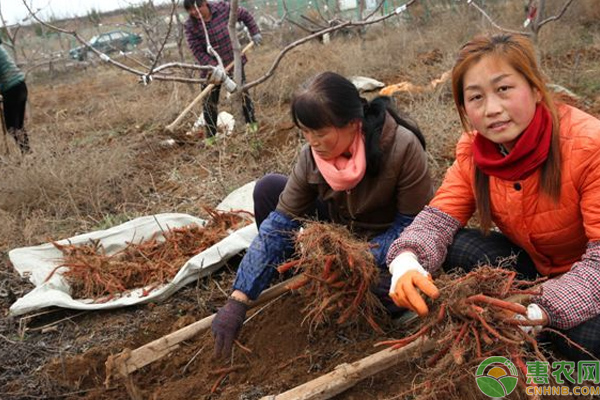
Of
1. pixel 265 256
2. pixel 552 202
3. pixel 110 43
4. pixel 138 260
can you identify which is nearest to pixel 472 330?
pixel 552 202

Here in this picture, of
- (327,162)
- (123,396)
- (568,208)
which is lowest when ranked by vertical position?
(123,396)

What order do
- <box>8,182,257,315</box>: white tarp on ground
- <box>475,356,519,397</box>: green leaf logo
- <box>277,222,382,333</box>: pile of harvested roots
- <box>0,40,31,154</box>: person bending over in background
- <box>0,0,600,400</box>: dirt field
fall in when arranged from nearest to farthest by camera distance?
<box>475,356,519,397</box>: green leaf logo < <box>277,222,382,333</box>: pile of harvested roots < <box>0,0,600,400</box>: dirt field < <box>8,182,257,315</box>: white tarp on ground < <box>0,40,31,154</box>: person bending over in background

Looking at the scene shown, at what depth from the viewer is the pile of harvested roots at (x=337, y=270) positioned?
1654mm

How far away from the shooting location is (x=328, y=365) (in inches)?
70.7

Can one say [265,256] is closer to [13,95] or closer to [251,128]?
[251,128]

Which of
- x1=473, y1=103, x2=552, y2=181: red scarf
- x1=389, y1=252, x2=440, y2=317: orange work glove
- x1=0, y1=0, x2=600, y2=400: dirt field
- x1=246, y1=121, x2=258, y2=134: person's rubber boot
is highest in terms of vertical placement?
x1=473, y1=103, x2=552, y2=181: red scarf

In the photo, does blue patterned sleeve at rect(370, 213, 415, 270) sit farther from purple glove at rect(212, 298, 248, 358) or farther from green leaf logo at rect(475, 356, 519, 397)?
green leaf logo at rect(475, 356, 519, 397)

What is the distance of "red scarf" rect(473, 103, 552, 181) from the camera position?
4.57 ft

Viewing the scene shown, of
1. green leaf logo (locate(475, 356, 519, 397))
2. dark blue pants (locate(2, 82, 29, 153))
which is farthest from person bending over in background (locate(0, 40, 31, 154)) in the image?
green leaf logo (locate(475, 356, 519, 397))

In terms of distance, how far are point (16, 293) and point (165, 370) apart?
1.20 m

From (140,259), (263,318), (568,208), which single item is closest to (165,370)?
(263,318)

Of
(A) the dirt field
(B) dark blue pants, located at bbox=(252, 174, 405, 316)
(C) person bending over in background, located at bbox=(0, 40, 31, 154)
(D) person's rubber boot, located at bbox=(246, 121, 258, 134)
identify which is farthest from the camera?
(C) person bending over in background, located at bbox=(0, 40, 31, 154)

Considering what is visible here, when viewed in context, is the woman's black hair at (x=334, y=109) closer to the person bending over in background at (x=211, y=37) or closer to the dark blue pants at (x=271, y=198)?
the dark blue pants at (x=271, y=198)

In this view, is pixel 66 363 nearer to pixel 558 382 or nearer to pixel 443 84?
pixel 558 382
